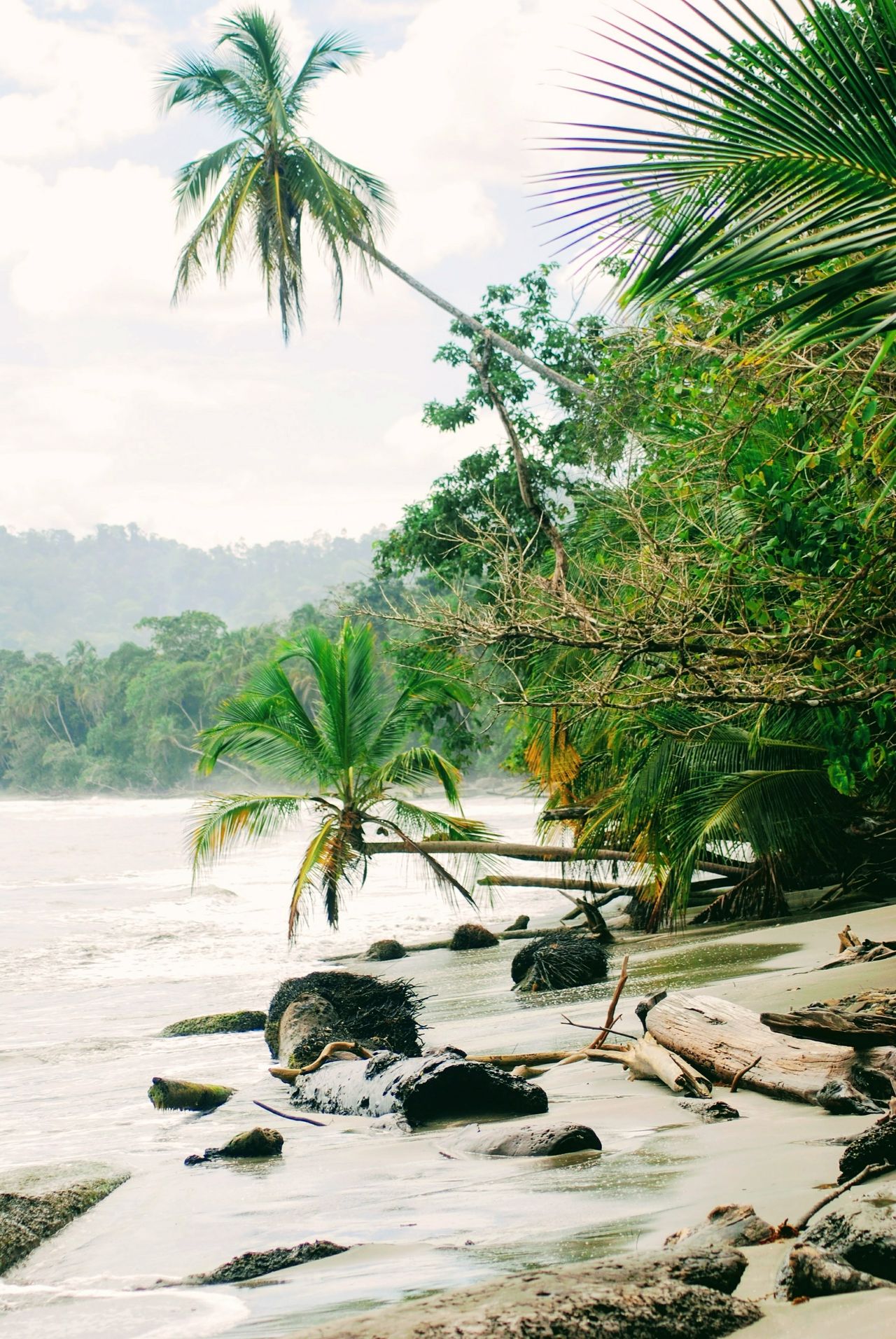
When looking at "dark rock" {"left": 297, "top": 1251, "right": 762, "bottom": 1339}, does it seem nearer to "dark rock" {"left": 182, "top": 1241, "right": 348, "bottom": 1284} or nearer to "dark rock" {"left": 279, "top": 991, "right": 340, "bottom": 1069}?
"dark rock" {"left": 182, "top": 1241, "right": 348, "bottom": 1284}

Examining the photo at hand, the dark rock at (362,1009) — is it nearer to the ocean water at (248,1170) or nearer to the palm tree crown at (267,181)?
the ocean water at (248,1170)

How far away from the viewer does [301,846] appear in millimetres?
38250

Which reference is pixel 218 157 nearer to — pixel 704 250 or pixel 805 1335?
pixel 704 250

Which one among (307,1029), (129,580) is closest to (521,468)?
(307,1029)

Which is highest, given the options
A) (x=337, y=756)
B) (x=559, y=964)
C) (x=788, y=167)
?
(x=788, y=167)

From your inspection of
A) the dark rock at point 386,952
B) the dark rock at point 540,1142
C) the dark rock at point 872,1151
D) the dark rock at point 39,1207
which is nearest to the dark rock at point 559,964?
the dark rock at point 386,952

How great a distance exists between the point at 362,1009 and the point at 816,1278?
205 inches

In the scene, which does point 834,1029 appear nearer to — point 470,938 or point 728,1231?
point 728,1231

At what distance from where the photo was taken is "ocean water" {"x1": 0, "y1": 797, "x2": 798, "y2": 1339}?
3.13 metres

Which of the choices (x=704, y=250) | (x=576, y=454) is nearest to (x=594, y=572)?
(x=704, y=250)

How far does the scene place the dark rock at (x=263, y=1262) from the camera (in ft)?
10.7

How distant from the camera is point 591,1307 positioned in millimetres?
2357

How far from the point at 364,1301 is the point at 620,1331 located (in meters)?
0.83

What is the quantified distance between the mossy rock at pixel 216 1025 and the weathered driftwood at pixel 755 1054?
4099mm
